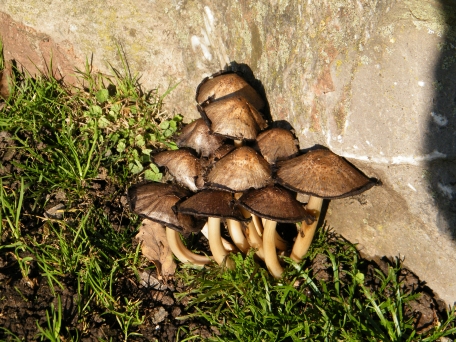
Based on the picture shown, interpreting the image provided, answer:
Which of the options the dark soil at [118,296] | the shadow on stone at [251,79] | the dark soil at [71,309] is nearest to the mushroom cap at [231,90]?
the shadow on stone at [251,79]

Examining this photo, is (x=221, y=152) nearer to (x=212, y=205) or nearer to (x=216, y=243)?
(x=212, y=205)

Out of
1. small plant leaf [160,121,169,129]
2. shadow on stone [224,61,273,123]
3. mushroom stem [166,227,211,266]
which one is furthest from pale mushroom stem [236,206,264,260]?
small plant leaf [160,121,169,129]

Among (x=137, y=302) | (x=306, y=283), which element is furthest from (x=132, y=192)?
(x=306, y=283)

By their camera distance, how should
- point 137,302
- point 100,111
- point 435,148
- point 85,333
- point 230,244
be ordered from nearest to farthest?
point 435,148 < point 85,333 < point 137,302 < point 230,244 < point 100,111

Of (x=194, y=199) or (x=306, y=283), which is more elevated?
(x=194, y=199)

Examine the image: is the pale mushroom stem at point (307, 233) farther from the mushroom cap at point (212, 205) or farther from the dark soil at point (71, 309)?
the dark soil at point (71, 309)

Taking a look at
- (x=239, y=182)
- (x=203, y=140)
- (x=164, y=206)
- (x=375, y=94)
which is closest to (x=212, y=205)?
(x=239, y=182)

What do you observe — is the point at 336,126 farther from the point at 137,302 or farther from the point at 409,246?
the point at 137,302
